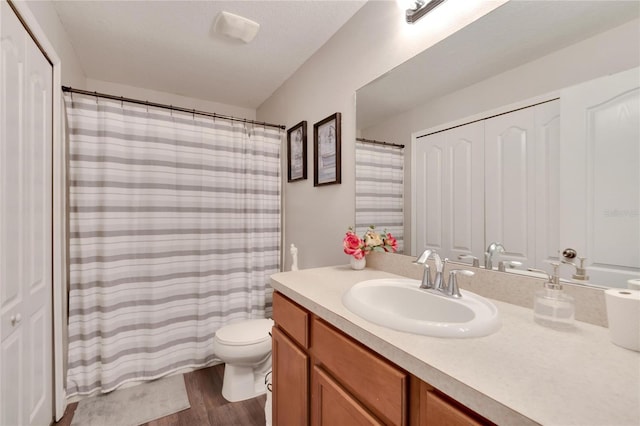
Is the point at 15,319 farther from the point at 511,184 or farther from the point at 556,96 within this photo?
the point at 556,96

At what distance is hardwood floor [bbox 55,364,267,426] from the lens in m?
1.55

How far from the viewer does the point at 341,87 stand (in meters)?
1.75

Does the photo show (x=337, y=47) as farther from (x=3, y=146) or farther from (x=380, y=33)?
(x=3, y=146)

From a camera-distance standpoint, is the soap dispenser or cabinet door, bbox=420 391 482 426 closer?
cabinet door, bbox=420 391 482 426

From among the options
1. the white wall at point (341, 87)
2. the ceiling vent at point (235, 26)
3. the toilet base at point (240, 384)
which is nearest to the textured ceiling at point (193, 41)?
the ceiling vent at point (235, 26)

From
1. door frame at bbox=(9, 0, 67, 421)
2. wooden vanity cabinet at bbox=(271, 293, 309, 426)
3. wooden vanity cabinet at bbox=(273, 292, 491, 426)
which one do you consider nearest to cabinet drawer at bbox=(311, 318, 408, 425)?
wooden vanity cabinet at bbox=(273, 292, 491, 426)

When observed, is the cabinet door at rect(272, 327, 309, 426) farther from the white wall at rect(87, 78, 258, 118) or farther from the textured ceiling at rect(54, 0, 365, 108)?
the white wall at rect(87, 78, 258, 118)

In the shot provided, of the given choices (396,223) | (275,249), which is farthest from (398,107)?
(275,249)

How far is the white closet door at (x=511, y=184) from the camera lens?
926 millimetres

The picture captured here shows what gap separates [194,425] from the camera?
1.53 metres

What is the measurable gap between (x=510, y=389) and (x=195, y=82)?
2888mm

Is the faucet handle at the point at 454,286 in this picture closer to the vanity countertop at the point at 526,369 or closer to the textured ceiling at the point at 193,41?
the vanity countertop at the point at 526,369

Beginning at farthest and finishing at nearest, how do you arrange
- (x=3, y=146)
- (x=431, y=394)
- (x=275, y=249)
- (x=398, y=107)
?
(x=275, y=249) < (x=398, y=107) < (x=3, y=146) < (x=431, y=394)

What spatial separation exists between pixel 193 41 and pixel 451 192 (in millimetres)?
1944
